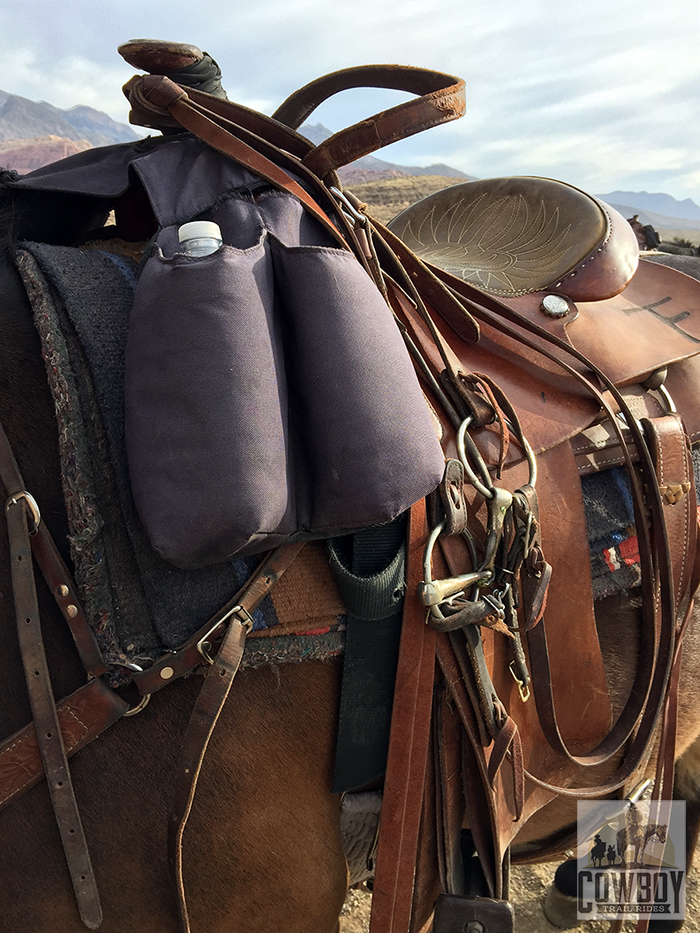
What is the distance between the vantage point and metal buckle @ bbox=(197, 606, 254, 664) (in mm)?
863

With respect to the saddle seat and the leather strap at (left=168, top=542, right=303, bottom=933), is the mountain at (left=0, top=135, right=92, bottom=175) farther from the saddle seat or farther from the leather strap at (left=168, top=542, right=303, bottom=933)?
the leather strap at (left=168, top=542, right=303, bottom=933)

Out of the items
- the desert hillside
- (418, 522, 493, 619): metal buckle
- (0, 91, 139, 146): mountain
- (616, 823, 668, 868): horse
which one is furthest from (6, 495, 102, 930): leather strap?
(0, 91, 139, 146): mountain

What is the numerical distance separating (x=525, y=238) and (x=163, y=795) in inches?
57.9

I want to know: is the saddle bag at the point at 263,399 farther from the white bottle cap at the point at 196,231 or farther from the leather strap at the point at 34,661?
the leather strap at the point at 34,661

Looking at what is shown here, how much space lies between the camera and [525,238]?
5.51 feet

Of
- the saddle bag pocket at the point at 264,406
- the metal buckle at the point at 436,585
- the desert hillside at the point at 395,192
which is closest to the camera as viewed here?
the saddle bag pocket at the point at 264,406

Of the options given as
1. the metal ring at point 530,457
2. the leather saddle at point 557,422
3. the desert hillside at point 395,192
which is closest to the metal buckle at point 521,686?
the leather saddle at point 557,422

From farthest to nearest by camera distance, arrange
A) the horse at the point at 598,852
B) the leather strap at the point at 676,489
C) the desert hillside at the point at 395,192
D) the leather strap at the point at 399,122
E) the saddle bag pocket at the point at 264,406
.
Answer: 1. the desert hillside at the point at 395,192
2. the horse at the point at 598,852
3. the leather strap at the point at 676,489
4. the leather strap at the point at 399,122
5. the saddle bag pocket at the point at 264,406

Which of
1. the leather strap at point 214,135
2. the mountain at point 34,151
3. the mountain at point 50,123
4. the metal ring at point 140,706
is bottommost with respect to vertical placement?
the metal ring at point 140,706

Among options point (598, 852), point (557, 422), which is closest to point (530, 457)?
point (557, 422)

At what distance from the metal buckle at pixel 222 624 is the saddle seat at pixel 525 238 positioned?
3.10 ft

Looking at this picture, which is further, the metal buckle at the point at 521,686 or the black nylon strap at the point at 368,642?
the metal buckle at the point at 521,686

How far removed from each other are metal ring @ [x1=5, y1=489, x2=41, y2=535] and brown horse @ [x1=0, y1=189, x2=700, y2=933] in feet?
0.11

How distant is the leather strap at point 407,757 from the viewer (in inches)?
38.7
